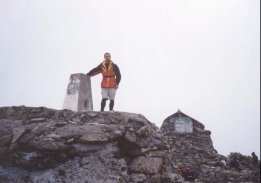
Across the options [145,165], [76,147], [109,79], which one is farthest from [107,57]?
[145,165]

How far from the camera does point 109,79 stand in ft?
21.4

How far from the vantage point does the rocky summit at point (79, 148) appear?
13.3 ft

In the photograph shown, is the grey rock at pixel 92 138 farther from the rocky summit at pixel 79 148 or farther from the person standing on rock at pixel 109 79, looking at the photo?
the person standing on rock at pixel 109 79

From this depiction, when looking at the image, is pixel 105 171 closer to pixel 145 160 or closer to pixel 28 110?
pixel 145 160

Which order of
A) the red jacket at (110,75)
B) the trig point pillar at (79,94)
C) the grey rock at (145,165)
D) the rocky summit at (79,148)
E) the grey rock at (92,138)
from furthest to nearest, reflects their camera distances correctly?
1. the red jacket at (110,75)
2. the trig point pillar at (79,94)
3. the grey rock at (145,165)
4. the grey rock at (92,138)
5. the rocky summit at (79,148)

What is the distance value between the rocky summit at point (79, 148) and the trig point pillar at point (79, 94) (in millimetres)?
921

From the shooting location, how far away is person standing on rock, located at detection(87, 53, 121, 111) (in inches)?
256

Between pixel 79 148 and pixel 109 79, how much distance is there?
2.63 metres

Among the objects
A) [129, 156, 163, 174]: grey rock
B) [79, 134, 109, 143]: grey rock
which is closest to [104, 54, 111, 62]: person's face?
[79, 134, 109, 143]: grey rock

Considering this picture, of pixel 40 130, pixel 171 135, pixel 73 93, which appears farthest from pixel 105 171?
pixel 171 135

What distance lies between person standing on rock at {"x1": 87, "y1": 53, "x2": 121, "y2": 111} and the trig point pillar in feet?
1.25

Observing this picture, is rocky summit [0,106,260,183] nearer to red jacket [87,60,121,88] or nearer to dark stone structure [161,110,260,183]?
red jacket [87,60,121,88]

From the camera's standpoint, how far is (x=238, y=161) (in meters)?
15.7

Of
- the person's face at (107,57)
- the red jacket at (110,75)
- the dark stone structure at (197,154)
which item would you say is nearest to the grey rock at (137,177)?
the red jacket at (110,75)
